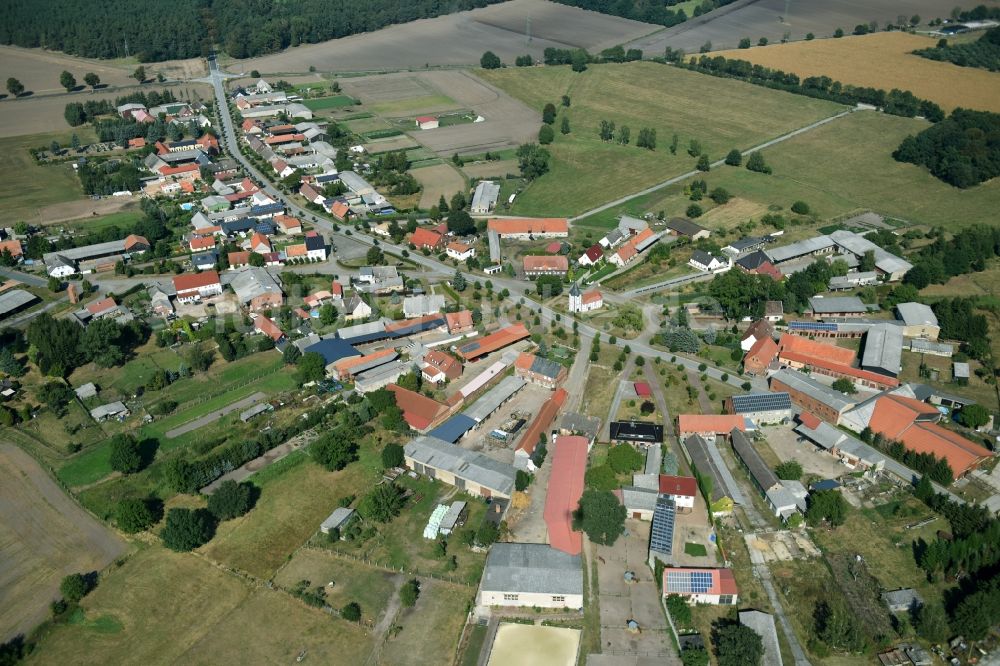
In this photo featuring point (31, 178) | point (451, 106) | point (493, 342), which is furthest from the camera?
point (451, 106)

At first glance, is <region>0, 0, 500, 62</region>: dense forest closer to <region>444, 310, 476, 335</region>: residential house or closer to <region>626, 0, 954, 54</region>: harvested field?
<region>626, 0, 954, 54</region>: harvested field

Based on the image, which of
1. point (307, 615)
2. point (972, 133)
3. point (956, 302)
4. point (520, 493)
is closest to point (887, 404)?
point (956, 302)

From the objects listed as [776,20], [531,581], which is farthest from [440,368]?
[776,20]

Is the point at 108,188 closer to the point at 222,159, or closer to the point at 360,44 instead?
the point at 222,159

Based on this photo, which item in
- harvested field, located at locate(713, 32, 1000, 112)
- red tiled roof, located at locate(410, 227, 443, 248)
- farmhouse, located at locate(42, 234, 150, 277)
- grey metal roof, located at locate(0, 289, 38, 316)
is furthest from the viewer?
harvested field, located at locate(713, 32, 1000, 112)

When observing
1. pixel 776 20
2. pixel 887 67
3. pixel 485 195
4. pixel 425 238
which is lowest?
pixel 425 238

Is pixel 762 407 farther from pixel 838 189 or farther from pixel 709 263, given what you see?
pixel 838 189

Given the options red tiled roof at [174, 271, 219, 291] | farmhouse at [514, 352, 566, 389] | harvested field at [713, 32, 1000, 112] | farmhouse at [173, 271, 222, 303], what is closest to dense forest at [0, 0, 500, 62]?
harvested field at [713, 32, 1000, 112]
